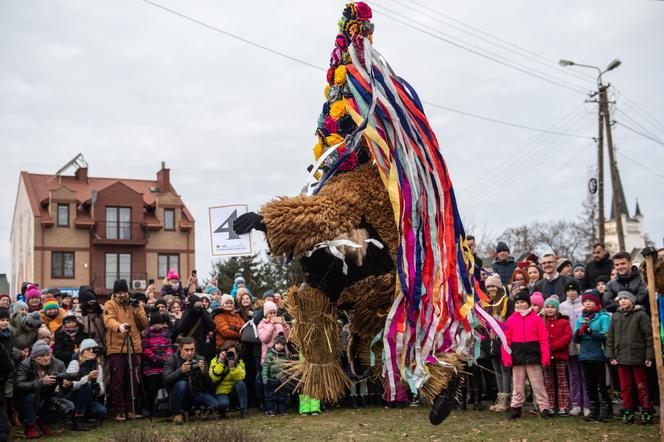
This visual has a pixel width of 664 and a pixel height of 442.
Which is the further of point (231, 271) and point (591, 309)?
point (231, 271)

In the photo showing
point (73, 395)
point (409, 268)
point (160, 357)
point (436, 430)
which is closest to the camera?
point (409, 268)

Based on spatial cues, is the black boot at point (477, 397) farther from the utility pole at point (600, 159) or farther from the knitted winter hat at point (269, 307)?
the utility pole at point (600, 159)

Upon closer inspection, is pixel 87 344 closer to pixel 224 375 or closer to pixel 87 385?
pixel 87 385

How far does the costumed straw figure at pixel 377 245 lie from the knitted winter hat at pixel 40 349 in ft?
16.4

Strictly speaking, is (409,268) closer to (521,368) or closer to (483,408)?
(521,368)

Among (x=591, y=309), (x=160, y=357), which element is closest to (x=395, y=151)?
(x=591, y=309)

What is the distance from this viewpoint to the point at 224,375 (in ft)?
27.1

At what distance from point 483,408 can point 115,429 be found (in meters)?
4.32

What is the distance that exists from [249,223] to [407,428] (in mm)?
5053

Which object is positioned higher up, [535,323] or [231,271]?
[231,271]

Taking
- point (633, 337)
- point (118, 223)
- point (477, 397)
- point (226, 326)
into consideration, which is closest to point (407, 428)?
point (477, 397)

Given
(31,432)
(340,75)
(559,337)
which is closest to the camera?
(340,75)

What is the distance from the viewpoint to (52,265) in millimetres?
30469

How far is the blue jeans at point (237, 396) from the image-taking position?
8.03m
